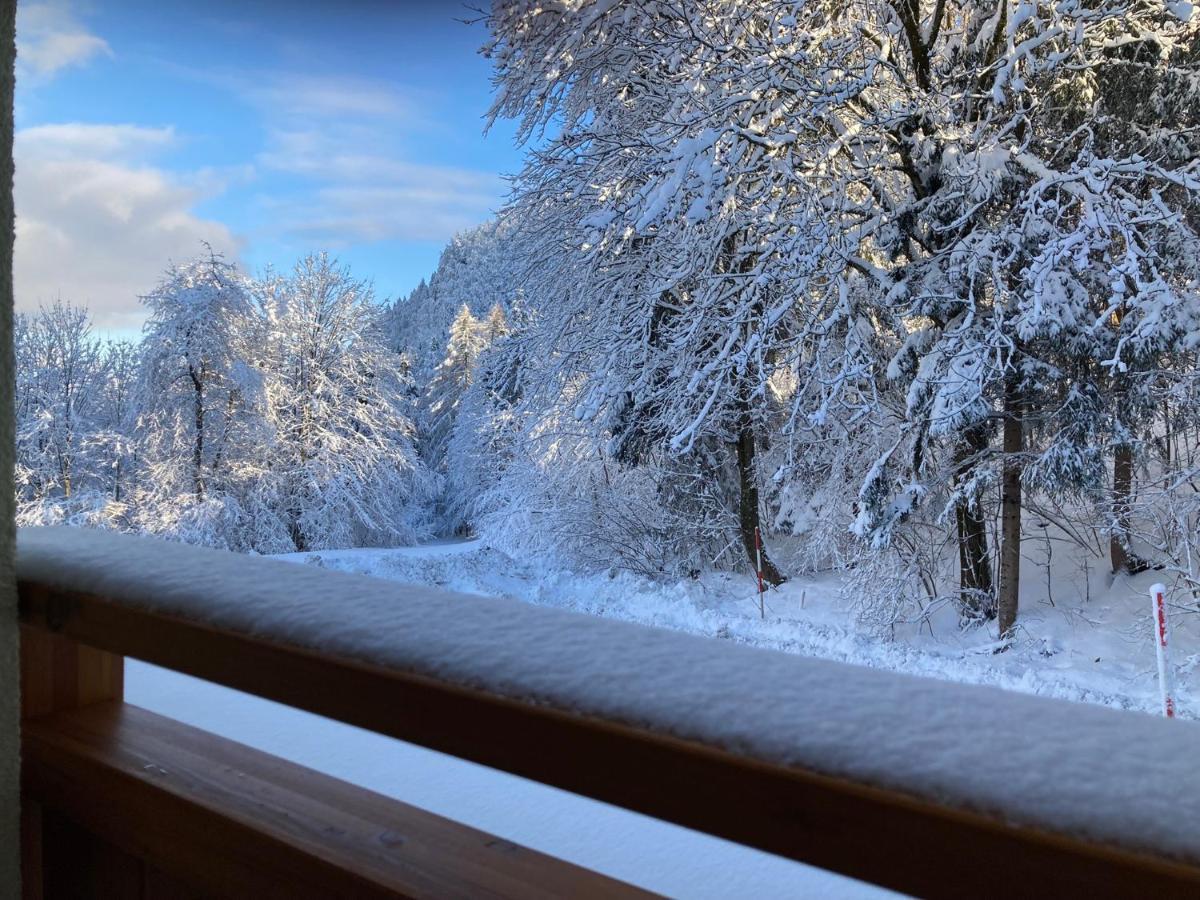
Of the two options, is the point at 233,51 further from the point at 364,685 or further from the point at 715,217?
the point at 364,685

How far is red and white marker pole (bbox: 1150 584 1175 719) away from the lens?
3.10 m

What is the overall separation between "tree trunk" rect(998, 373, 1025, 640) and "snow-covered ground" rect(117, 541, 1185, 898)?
0.14 m

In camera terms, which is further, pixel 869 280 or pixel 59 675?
pixel 869 280

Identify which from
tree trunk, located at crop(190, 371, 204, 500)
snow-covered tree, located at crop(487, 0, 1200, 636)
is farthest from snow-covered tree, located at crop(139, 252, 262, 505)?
snow-covered tree, located at crop(487, 0, 1200, 636)

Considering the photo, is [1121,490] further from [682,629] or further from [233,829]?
[233,829]

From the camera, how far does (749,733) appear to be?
32 centimetres

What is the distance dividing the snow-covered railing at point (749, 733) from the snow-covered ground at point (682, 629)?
118mm

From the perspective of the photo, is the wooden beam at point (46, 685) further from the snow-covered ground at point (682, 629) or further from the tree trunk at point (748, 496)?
the tree trunk at point (748, 496)

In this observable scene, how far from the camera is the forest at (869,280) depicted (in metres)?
3.88

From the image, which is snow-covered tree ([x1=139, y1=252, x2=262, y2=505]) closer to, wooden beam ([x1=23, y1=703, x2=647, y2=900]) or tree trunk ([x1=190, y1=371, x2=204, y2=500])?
tree trunk ([x1=190, y1=371, x2=204, y2=500])

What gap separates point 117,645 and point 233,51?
13.8 feet

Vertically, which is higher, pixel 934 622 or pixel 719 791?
pixel 719 791

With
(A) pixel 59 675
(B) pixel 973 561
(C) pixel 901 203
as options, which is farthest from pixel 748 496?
(A) pixel 59 675

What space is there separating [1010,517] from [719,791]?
4.83 m
